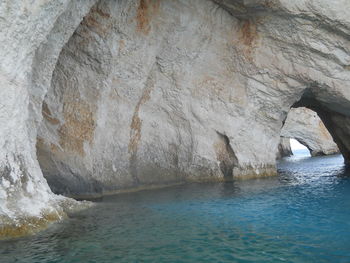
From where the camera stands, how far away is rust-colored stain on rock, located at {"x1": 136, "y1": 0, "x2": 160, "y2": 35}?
16.1 metres

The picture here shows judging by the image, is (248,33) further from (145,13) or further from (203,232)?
(203,232)

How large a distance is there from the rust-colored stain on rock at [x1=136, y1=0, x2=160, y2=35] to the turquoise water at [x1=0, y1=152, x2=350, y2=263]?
7.33 meters

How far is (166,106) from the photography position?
18797 millimetres

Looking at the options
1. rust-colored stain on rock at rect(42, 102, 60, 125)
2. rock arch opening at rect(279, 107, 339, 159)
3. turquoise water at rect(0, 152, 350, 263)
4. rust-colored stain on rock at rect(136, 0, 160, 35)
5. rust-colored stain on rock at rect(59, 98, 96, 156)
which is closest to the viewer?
turquoise water at rect(0, 152, 350, 263)

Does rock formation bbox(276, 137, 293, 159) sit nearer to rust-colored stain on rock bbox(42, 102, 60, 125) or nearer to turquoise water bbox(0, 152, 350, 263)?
turquoise water bbox(0, 152, 350, 263)

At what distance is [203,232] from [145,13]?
419 inches

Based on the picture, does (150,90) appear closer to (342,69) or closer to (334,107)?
(342,69)

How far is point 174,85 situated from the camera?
1866cm

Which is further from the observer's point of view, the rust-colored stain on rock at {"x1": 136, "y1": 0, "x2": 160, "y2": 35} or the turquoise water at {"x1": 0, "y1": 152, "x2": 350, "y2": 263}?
the rust-colored stain on rock at {"x1": 136, "y1": 0, "x2": 160, "y2": 35}

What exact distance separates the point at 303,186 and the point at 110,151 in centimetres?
838

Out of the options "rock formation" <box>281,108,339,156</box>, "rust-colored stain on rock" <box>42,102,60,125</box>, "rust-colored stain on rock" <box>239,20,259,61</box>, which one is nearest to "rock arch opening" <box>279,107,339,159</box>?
"rock formation" <box>281,108,339,156</box>

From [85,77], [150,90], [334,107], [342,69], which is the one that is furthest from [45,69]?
[334,107]

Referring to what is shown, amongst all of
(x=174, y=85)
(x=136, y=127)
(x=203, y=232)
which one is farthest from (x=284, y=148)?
(x=203, y=232)

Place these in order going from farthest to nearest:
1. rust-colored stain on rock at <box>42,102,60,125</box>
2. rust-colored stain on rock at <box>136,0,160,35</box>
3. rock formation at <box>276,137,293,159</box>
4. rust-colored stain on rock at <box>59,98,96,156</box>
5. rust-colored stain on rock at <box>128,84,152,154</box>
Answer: rock formation at <box>276,137,293,159</box>
rust-colored stain on rock at <box>128,84,152,154</box>
rust-colored stain on rock at <box>136,0,160,35</box>
rust-colored stain on rock at <box>59,98,96,156</box>
rust-colored stain on rock at <box>42,102,60,125</box>
